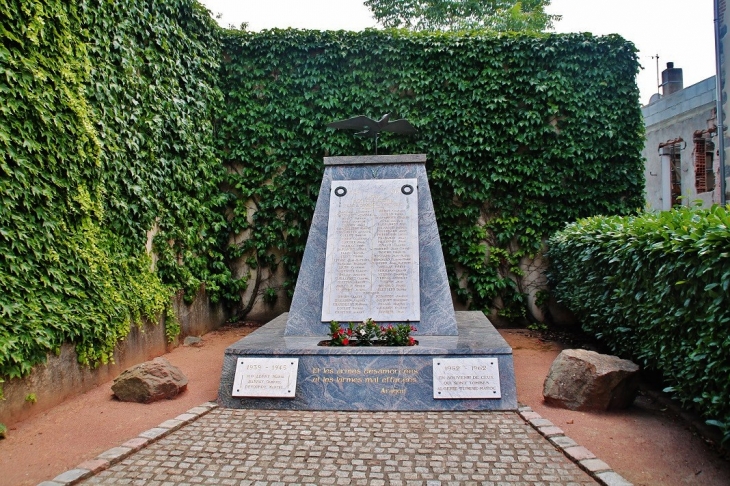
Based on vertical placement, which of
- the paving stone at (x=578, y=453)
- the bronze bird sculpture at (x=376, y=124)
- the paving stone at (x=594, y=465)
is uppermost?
the bronze bird sculpture at (x=376, y=124)

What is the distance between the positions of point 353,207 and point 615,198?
4.30 m

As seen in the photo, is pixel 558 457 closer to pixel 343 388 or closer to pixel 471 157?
pixel 343 388

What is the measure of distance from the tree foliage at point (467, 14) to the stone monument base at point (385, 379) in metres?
15.5

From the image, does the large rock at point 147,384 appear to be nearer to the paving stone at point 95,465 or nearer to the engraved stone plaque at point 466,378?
the paving stone at point 95,465

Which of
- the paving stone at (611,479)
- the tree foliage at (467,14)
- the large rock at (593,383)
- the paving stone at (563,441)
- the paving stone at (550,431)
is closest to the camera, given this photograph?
the paving stone at (611,479)

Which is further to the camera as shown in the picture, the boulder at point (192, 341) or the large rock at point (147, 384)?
the boulder at point (192, 341)

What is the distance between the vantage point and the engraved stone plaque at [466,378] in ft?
13.3

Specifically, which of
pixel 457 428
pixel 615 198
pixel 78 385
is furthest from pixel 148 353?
pixel 615 198

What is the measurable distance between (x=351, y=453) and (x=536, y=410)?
1.65 meters

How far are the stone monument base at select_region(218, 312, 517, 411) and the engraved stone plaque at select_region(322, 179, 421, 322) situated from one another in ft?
3.15

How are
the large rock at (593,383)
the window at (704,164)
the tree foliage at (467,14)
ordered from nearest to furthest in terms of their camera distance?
the large rock at (593,383) < the window at (704,164) < the tree foliage at (467,14)

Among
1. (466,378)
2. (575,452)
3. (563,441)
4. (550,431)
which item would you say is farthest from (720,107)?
(575,452)

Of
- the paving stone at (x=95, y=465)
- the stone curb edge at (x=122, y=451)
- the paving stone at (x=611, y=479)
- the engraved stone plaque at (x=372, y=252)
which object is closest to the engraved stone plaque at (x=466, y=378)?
the engraved stone plaque at (x=372, y=252)

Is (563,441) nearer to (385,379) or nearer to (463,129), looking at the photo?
(385,379)
